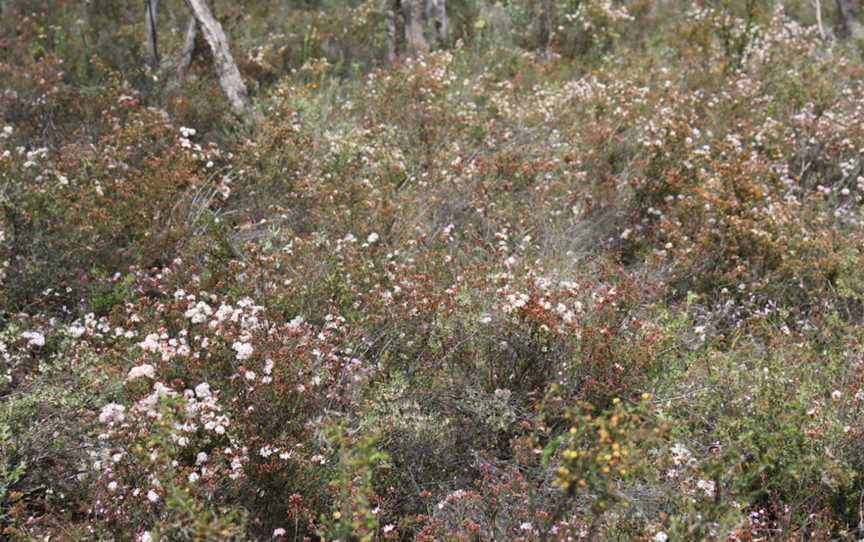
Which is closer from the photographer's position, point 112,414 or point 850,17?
point 112,414

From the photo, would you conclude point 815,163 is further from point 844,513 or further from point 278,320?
point 278,320

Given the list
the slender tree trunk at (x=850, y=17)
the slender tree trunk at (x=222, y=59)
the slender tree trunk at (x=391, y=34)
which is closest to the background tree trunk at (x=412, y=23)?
the slender tree trunk at (x=391, y=34)

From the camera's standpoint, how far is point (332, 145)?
705 cm

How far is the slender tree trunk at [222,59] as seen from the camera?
7719 mm

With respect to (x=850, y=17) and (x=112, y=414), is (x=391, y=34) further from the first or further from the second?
(x=112, y=414)

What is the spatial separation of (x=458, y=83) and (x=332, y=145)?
2.57 metres

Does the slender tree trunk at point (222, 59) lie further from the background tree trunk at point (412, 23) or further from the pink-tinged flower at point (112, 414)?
the pink-tinged flower at point (112, 414)

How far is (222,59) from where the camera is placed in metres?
7.77

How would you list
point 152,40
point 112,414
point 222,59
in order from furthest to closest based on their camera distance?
point 152,40, point 222,59, point 112,414

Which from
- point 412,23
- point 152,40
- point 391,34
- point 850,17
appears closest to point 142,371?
point 152,40

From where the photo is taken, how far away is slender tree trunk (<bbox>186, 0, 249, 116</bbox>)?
25.3 feet

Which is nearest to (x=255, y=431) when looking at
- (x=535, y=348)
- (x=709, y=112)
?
(x=535, y=348)

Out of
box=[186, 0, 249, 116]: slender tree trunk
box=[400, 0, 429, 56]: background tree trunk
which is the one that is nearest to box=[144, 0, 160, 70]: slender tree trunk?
box=[186, 0, 249, 116]: slender tree trunk

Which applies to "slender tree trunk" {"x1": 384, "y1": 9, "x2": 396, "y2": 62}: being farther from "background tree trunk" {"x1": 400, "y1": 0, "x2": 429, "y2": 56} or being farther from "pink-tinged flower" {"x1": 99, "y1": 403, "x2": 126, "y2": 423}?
"pink-tinged flower" {"x1": 99, "y1": 403, "x2": 126, "y2": 423}
